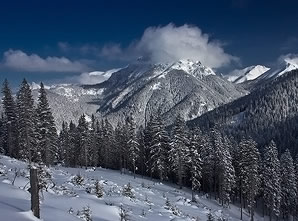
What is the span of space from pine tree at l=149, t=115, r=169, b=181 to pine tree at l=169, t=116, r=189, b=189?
3.65 m

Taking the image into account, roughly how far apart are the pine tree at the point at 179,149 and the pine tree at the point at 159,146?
12.0ft

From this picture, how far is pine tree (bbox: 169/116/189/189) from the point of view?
6419 centimetres

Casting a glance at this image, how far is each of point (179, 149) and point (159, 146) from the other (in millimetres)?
5396

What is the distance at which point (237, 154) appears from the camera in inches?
2936

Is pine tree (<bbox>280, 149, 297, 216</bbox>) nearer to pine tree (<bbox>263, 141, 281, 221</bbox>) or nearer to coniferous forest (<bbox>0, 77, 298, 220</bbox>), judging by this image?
coniferous forest (<bbox>0, 77, 298, 220</bbox>)

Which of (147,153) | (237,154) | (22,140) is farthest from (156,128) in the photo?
(22,140)

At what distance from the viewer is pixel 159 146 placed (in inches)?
2697

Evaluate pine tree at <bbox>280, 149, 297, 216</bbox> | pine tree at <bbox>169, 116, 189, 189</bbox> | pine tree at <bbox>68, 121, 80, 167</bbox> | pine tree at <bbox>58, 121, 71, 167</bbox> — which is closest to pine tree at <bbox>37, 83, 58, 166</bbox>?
pine tree at <bbox>169, 116, 189, 189</bbox>

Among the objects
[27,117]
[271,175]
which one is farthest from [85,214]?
[271,175]

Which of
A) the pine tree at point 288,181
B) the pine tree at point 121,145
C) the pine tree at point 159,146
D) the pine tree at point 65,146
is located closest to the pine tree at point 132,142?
the pine tree at point 121,145

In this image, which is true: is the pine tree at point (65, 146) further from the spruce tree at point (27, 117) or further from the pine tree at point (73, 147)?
the spruce tree at point (27, 117)

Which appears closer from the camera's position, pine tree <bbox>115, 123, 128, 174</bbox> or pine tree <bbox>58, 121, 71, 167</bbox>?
pine tree <bbox>115, 123, 128, 174</bbox>

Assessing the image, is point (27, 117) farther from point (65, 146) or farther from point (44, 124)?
point (65, 146)

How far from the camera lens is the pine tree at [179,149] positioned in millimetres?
64188
